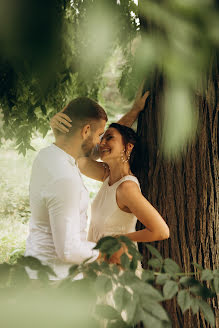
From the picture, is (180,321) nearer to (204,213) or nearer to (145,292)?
(204,213)

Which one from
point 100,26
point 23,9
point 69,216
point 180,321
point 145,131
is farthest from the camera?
point 145,131

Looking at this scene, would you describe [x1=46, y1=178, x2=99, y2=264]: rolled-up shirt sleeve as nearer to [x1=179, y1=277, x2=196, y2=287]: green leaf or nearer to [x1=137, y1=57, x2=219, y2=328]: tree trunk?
[x1=179, y1=277, x2=196, y2=287]: green leaf

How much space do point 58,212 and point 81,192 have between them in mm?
167

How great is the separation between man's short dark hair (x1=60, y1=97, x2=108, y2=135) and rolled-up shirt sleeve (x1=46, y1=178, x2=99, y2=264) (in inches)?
15.4

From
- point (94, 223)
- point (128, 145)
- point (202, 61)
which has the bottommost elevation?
point (94, 223)

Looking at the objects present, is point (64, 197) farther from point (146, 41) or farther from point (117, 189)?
point (146, 41)

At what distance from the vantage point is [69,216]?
141 cm

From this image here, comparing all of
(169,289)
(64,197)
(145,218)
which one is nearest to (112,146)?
(145,218)

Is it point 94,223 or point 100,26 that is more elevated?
point 100,26

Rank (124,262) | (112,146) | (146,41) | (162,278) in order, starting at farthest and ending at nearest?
(112,146) < (162,278) < (124,262) < (146,41)

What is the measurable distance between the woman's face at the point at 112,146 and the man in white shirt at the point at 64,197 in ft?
0.86

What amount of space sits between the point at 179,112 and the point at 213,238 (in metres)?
1.34

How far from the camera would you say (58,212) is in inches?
55.6

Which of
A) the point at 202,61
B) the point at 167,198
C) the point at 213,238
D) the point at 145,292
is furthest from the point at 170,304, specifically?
the point at 202,61
